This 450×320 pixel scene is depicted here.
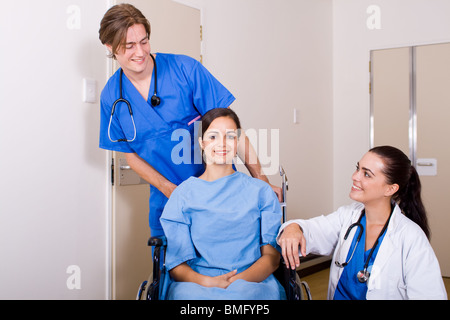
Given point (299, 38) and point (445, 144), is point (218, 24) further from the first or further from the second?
point (445, 144)

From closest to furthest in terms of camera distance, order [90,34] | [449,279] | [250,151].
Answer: [250,151], [90,34], [449,279]

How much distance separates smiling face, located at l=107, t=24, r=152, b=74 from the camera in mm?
1656

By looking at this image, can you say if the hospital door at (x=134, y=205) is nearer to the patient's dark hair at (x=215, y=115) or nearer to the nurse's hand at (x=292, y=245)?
the patient's dark hair at (x=215, y=115)

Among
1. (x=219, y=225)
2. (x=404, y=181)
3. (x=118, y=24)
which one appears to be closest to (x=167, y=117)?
(x=118, y=24)

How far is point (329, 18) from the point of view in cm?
415

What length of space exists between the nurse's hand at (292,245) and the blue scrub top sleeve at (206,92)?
59cm

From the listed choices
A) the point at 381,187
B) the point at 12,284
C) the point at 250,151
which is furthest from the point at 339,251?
the point at 12,284

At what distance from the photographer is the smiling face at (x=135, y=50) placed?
1.66 m

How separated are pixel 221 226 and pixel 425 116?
109 inches

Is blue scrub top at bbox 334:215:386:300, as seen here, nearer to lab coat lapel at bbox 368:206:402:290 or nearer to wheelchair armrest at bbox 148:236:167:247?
lab coat lapel at bbox 368:206:402:290

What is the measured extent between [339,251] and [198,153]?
66 cm

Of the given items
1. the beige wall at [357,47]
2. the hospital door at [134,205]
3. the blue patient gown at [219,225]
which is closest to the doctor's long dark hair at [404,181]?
the blue patient gown at [219,225]

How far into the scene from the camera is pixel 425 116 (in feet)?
12.2

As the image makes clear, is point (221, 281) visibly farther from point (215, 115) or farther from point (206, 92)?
point (206, 92)
